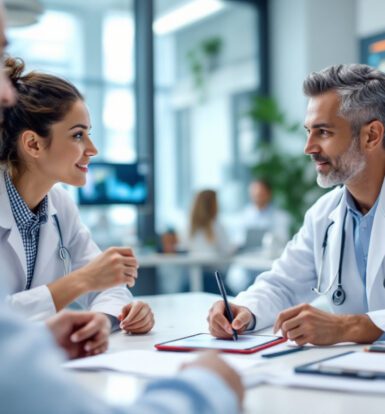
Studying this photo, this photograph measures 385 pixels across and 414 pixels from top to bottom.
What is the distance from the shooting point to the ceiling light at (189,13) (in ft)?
24.0

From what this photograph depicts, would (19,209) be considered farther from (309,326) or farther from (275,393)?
(275,393)

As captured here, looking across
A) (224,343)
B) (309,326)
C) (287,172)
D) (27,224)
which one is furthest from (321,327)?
(287,172)

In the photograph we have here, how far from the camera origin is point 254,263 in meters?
5.18

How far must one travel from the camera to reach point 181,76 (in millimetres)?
7840

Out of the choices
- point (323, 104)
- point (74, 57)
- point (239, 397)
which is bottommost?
point (239, 397)

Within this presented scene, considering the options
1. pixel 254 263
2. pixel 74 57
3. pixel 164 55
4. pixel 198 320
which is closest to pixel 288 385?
pixel 198 320

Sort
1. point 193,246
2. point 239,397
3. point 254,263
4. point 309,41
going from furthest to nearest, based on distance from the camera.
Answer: point 309,41
point 193,246
point 254,263
point 239,397

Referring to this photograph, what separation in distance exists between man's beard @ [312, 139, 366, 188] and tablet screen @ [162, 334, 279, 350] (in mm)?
635

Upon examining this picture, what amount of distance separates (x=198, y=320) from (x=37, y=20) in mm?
2786

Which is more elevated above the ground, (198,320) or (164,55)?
(164,55)

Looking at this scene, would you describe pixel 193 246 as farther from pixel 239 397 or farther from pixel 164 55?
pixel 239 397

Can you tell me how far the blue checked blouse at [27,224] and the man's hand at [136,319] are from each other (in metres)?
0.36

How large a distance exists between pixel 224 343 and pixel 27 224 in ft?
2.57

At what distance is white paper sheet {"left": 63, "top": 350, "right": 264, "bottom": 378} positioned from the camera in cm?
131
